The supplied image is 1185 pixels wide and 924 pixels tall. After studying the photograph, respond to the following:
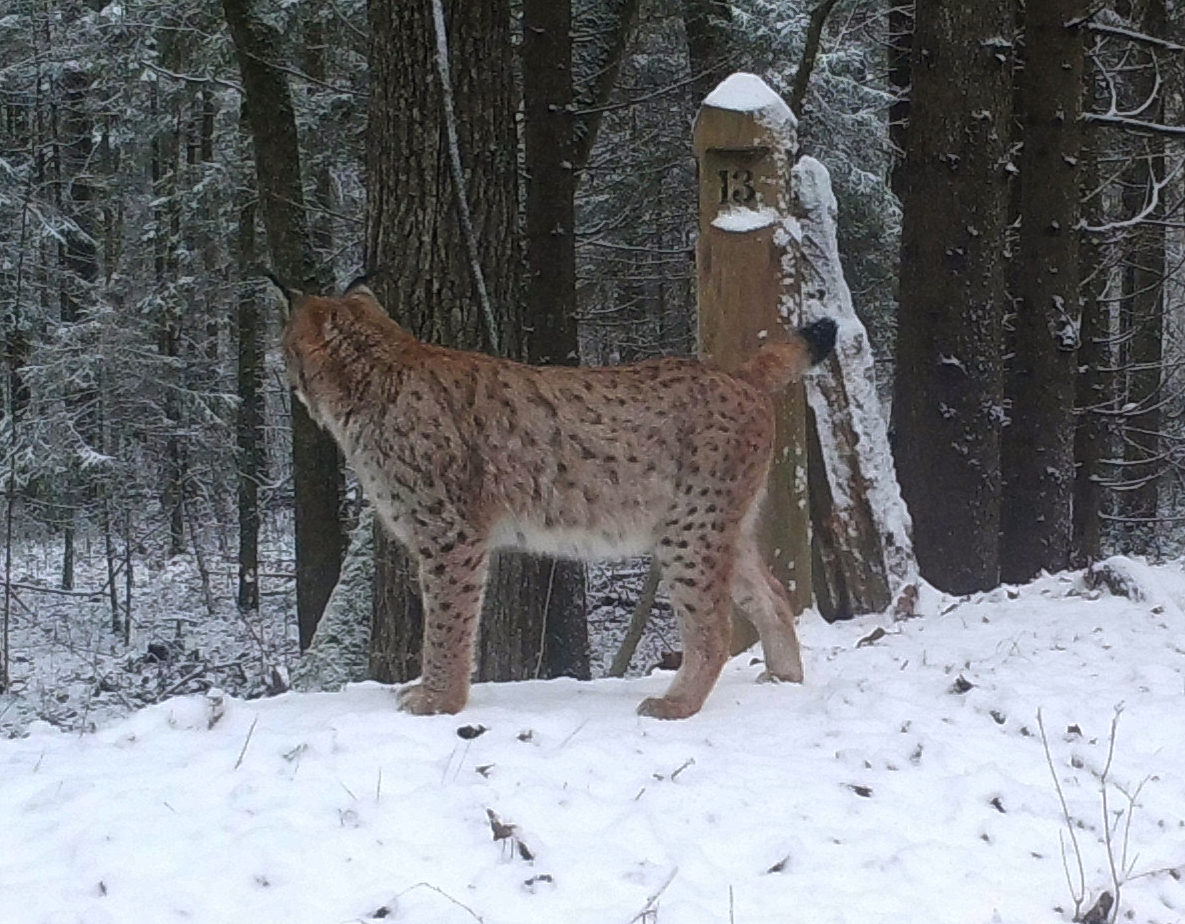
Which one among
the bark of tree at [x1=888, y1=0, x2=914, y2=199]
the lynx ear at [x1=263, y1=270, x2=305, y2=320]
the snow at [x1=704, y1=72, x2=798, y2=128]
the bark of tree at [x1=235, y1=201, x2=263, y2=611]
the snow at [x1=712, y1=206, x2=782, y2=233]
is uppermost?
the bark of tree at [x1=888, y1=0, x2=914, y2=199]

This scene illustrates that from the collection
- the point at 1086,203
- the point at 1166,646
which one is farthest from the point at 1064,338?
the point at 1166,646

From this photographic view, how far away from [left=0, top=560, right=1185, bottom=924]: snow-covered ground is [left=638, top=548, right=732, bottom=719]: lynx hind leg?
0.16 meters

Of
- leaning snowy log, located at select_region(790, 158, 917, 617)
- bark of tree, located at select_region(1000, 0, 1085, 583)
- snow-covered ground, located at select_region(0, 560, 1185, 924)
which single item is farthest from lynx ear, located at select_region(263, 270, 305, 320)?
bark of tree, located at select_region(1000, 0, 1085, 583)

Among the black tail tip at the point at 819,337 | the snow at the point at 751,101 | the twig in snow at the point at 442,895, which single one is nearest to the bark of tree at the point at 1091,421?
the snow at the point at 751,101

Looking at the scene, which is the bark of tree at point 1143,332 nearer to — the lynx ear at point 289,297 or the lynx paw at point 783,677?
the lynx paw at point 783,677

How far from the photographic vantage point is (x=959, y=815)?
3.83 m

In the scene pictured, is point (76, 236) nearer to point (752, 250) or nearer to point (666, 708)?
point (752, 250)

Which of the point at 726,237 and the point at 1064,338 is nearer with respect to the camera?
the point at 726,237

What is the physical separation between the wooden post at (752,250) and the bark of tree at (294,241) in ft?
16.8

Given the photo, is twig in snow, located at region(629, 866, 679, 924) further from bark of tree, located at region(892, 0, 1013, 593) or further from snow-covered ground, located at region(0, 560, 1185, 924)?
bark of tree, located at region(892, 0, 1013, 593)

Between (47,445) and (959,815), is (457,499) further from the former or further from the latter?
(47,445)

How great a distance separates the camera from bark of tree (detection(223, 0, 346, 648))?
1065 centimetres

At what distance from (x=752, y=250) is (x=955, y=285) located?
3.23 meters

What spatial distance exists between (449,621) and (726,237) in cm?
254
